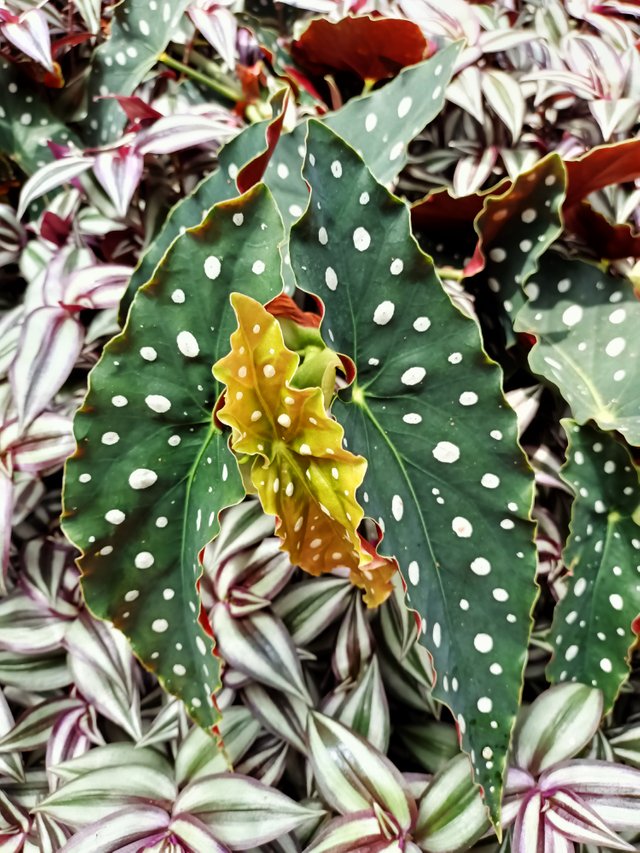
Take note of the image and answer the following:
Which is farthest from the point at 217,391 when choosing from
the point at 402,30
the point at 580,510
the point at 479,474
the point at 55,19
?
the point at 55,19

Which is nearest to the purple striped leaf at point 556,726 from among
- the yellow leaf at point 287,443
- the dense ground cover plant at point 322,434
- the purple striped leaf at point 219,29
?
the dense ground cover plant at point 322,434

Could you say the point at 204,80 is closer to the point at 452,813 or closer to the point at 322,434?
the point at 322,434

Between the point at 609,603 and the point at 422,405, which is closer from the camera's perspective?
the point at 422,405

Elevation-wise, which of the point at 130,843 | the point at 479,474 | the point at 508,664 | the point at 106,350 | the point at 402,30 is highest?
the point at 402,30

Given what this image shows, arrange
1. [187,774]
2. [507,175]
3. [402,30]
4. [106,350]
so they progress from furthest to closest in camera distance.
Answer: [507,175]
[402,30]
[187,774]
[106,350]

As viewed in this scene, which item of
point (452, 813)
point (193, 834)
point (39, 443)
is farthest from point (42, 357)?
point (452, 813)

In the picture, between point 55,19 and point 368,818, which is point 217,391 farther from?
point 55,19

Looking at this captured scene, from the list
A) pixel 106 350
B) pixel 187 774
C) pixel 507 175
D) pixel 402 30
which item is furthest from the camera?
pixel 507 175
